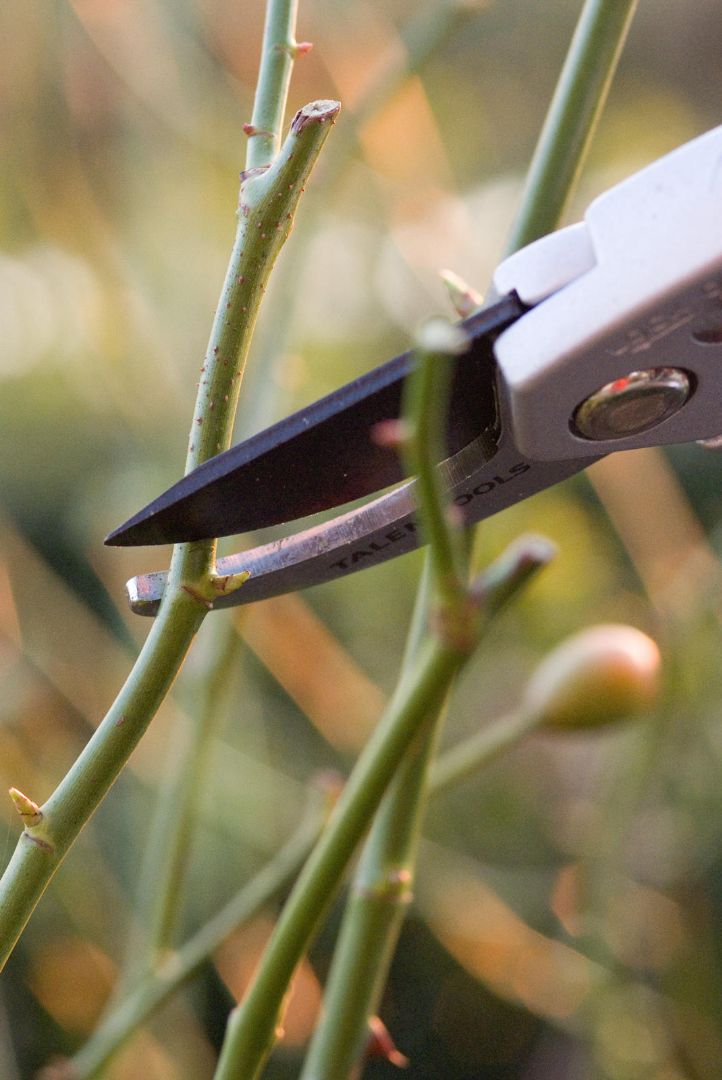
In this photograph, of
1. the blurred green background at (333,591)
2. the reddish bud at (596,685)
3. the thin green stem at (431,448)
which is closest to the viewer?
the thin green stem at (431,448)

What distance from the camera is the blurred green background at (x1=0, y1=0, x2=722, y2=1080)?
0.50 meters

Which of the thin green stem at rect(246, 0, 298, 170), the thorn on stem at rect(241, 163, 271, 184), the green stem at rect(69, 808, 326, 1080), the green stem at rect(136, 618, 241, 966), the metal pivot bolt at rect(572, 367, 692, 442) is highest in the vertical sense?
the thin green stem at rect(246, 0, 298, 170)

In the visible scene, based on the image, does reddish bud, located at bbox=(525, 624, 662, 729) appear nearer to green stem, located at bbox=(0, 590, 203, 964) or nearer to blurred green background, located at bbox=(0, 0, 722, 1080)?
blurred green background, located at bbox=(0, 0, 722, 1080)

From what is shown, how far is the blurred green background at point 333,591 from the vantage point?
50cm

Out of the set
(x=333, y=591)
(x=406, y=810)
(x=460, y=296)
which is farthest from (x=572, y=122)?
(x=333, y=591)

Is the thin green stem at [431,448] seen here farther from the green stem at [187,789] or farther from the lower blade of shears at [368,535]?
the green stem at [187,789]

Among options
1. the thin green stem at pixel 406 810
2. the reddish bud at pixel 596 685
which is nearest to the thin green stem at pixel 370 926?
the thin green stem at pixel 406 810

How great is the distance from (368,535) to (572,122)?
102mm

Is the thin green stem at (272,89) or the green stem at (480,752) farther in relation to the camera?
the green stem at (480,752)

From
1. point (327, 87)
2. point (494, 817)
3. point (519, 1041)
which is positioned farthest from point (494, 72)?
point (519, 1041)

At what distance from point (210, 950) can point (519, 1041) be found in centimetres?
32

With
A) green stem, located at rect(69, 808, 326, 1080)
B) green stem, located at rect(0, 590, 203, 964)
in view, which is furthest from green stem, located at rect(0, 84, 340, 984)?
green stem, located at rect(69, 808, 326, 1080)

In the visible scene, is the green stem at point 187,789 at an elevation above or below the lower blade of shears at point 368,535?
below

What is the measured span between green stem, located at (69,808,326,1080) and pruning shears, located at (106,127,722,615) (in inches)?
4.3
